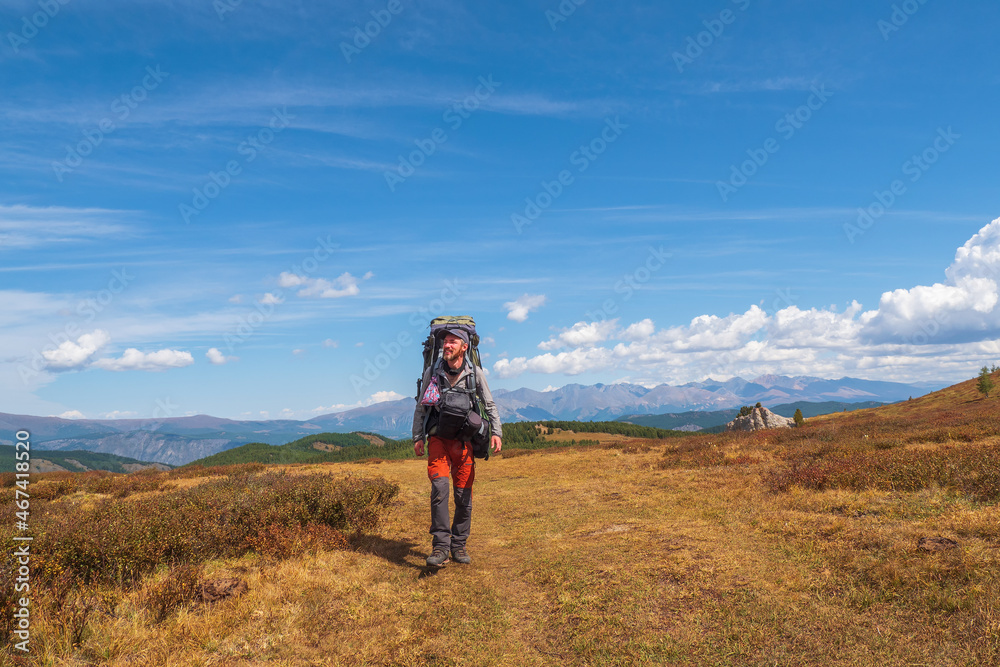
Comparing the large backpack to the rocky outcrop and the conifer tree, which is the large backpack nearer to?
the rocky outcrop

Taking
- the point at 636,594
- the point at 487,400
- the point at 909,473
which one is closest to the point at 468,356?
the point at 487,400

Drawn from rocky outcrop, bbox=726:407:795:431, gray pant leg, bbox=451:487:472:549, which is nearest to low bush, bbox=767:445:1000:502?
gray pant leg, bbox=451:487:472:549

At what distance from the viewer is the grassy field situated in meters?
4.91

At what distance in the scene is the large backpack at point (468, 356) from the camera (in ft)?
28.1

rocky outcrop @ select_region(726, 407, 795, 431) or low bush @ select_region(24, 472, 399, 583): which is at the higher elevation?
low bush @ select_region(24, 472, 399, 583)

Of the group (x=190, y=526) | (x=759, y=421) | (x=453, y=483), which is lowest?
(x=759, y=421)

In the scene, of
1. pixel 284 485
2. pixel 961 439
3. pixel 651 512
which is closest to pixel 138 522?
pixel 284 485

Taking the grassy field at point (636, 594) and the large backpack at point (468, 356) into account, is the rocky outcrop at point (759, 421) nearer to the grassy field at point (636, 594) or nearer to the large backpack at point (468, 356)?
the grassy field at point (636, 594)

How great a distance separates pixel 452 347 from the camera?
27.5 feet

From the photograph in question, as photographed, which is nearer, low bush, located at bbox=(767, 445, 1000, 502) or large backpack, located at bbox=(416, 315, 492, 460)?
large backpack, located at bbox=(416, 315, 492, 460)

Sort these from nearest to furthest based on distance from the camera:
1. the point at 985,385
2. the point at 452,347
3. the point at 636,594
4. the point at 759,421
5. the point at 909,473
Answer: the point at 636,594 < the point at 452,347 < the point at 909,473 < the point at 759,421 < the point at 985,385

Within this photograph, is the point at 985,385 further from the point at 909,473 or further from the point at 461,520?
the point at 461,520

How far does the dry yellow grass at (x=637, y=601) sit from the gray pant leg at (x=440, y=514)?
428 mm

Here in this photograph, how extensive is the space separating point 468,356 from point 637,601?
457cm
